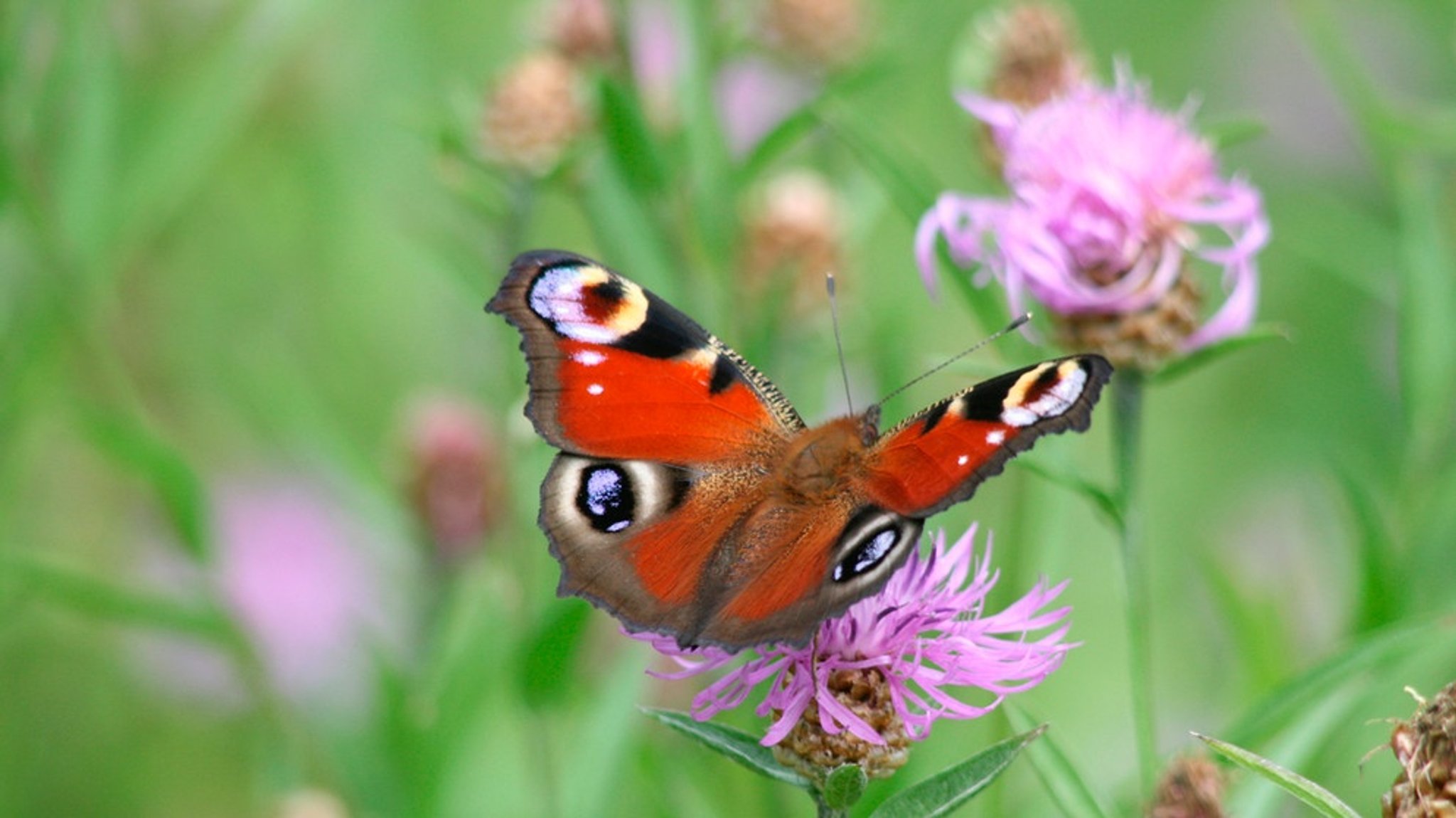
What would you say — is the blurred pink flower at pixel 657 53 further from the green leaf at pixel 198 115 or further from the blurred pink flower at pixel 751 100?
the green leaf at pixel 198 115

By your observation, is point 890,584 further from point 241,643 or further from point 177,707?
point 177,707

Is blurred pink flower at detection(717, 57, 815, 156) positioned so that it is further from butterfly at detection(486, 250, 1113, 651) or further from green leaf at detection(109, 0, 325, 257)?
butterfly at detection(486, 250, 1113, 651)

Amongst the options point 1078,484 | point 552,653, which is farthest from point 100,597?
point 1078,484

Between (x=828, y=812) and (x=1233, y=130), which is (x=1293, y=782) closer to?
(x=828, y=812)

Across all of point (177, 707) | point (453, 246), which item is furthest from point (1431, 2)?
point (177, 707)

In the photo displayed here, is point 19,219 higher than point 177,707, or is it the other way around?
point 19,219

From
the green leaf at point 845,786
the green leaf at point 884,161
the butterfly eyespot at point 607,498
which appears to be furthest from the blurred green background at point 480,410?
the butterfly eyespot at point 607,498
